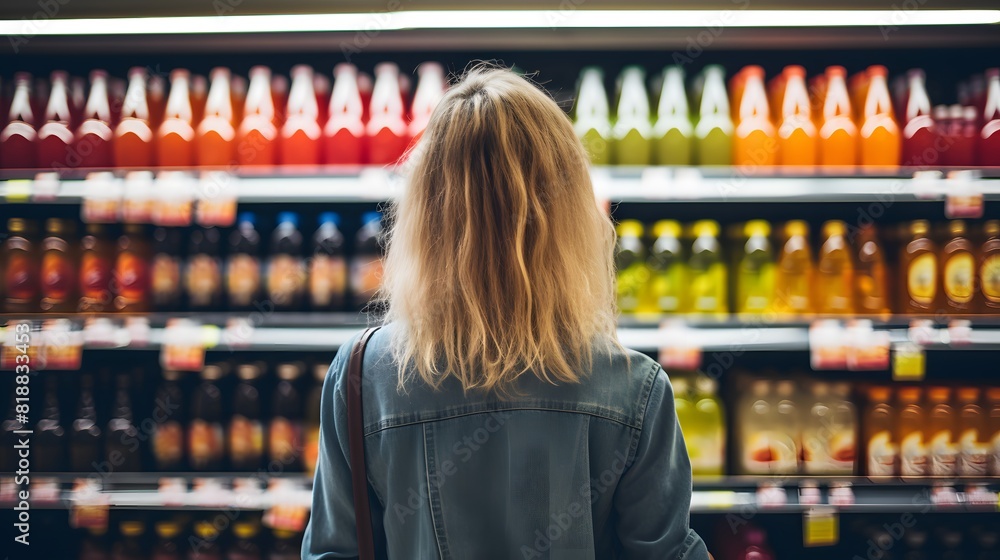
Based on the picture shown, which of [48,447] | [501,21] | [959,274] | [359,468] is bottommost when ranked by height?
[48,447]

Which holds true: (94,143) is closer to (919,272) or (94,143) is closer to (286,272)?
(286,272)

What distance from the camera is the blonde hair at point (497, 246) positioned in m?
0.84

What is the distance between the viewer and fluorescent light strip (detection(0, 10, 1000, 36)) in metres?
1.87

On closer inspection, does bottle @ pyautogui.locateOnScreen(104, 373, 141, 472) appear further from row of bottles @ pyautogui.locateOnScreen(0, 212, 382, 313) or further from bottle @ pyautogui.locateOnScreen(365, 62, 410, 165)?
bottle @ pyautogui.locateOnScreen(365, 62, 410, 165)

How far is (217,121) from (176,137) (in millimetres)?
137

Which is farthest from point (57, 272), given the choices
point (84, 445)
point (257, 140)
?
point (257, 140)

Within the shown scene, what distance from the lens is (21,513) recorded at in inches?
79.2

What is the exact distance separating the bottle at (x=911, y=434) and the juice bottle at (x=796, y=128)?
827 millimetres

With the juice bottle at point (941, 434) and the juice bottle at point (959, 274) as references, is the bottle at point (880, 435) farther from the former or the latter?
the juice bottle at point (959, 274)

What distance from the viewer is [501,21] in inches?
74.5

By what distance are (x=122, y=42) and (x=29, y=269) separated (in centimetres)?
81

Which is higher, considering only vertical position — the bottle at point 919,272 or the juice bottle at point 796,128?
the juice bottle at point 796,128

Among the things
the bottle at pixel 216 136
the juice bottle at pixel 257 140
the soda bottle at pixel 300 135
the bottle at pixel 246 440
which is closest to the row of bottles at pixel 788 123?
the soda bottle at pixel 300 135

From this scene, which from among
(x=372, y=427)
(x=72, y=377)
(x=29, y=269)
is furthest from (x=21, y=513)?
(x=372, y=427)
